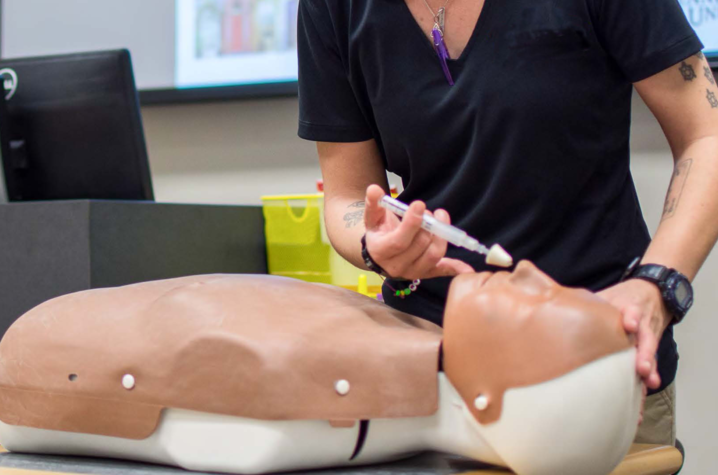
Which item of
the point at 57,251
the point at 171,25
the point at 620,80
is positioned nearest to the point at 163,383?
the point at 620,80

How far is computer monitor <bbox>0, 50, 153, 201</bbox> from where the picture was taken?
1.49 metres

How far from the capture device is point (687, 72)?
2.48 feet

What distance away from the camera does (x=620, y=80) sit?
→ 817 millimetres

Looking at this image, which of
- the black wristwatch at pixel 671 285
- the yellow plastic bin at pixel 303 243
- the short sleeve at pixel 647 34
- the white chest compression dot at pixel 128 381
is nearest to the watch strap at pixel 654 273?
the black wristwatch at pixel 671 285

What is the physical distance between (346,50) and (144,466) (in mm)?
517

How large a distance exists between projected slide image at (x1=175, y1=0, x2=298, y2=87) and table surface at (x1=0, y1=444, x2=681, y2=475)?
1298mm

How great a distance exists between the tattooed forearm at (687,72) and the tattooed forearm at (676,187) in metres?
0.09

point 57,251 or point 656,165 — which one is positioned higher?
point 656,165

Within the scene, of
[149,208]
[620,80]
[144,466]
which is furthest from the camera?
[149,208]

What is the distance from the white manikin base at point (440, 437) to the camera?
523 millimetres

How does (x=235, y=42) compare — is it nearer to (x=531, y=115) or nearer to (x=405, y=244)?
(x=531, y=115)

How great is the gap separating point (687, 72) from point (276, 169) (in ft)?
4.09

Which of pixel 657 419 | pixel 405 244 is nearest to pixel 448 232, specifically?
pixel 405 244

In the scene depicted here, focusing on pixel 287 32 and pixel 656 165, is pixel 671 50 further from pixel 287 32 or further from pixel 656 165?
pixel 287 32
